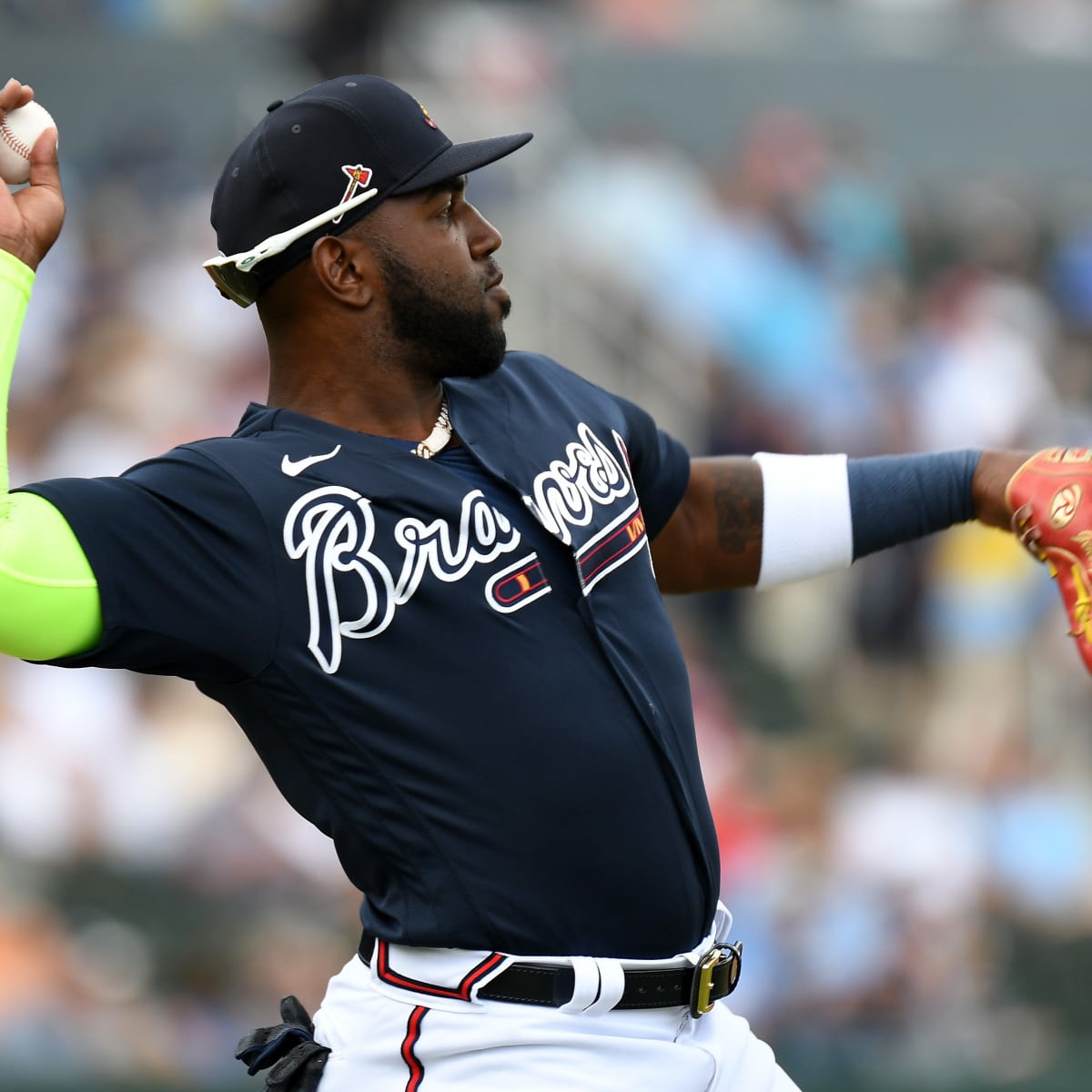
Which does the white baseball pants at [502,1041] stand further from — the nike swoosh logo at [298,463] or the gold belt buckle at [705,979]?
the nike swoosh logo at [298,463]

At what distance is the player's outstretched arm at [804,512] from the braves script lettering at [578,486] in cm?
32

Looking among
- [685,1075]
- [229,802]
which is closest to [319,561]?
[685,1075]

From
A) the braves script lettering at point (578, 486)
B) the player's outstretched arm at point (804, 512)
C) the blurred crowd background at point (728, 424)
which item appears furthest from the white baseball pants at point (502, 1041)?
the blurred crowd background at point (728, 424)

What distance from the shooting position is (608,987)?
2.56 metres

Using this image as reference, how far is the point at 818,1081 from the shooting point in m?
6.54

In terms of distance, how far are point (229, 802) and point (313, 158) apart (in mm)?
4631

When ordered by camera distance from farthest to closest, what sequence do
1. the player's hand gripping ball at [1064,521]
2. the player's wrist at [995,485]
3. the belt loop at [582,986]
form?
the player's wrist at [995,485] < the player's hand gripping ball at [1064,521] < the belt loop at [582,986]

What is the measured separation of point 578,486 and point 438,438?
0.22 m

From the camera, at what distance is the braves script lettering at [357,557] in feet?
8.23

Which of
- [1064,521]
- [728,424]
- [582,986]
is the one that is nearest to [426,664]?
[582,986]

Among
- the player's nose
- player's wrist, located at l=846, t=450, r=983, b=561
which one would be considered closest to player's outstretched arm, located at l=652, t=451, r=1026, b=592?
player's wrist, located at l=846, t=450, r=983, b=561

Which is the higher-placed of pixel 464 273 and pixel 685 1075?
pixel 464 273

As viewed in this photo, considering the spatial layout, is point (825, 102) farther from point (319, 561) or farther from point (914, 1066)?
point (319, 561)

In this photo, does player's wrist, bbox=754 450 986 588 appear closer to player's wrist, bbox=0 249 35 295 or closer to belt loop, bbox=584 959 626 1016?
belt loop, bbox=584 959 626 1016
